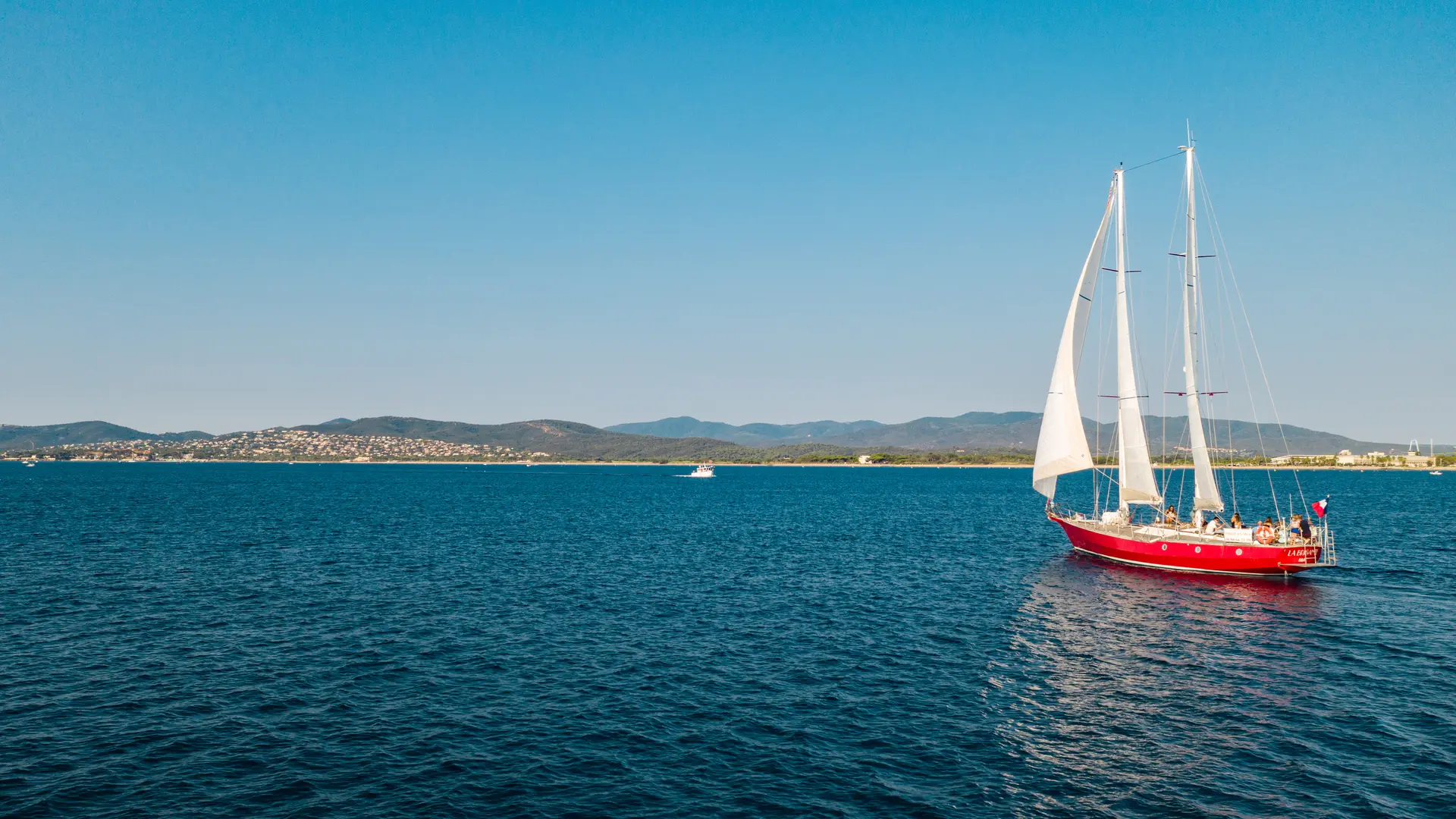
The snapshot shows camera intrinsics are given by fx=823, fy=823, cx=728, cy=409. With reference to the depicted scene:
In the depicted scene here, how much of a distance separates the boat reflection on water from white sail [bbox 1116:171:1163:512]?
1214 cm

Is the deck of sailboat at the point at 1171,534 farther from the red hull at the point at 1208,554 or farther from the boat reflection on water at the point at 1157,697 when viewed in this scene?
the boat reflection on water at the point at 1157,697

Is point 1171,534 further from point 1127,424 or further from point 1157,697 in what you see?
point 1157,697

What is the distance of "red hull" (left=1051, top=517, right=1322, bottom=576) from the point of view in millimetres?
49500

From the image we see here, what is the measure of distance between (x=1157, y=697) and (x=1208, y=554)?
28.6m

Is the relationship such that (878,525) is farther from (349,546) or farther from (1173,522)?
(349,546)

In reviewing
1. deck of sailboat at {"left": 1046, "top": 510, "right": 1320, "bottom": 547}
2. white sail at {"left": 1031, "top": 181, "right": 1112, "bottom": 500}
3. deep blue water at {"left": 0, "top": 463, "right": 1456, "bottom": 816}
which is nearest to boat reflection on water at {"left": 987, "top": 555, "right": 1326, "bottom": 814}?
deep blue water at {"left": 0, "top": 463, "right": 1456, "bottom": 816}

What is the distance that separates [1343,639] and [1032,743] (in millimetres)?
22398

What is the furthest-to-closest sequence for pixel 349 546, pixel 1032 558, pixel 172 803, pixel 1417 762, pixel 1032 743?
pixel 349 546 < pixel 1032 558 < pixel 1032 743 < pixel 1417 762 < pixel 172 803

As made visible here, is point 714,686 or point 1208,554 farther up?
point 1208,554

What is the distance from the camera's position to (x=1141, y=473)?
59156 mm

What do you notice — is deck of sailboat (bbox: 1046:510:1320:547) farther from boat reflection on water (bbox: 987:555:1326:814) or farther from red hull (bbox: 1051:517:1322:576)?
boat reflection on water (bbox: 987:555:1326:814)

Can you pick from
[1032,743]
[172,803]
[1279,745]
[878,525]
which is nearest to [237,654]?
[172,803]

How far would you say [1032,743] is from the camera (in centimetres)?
2417

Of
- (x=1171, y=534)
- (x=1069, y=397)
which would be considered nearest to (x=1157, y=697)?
(x=1171, y=534)
